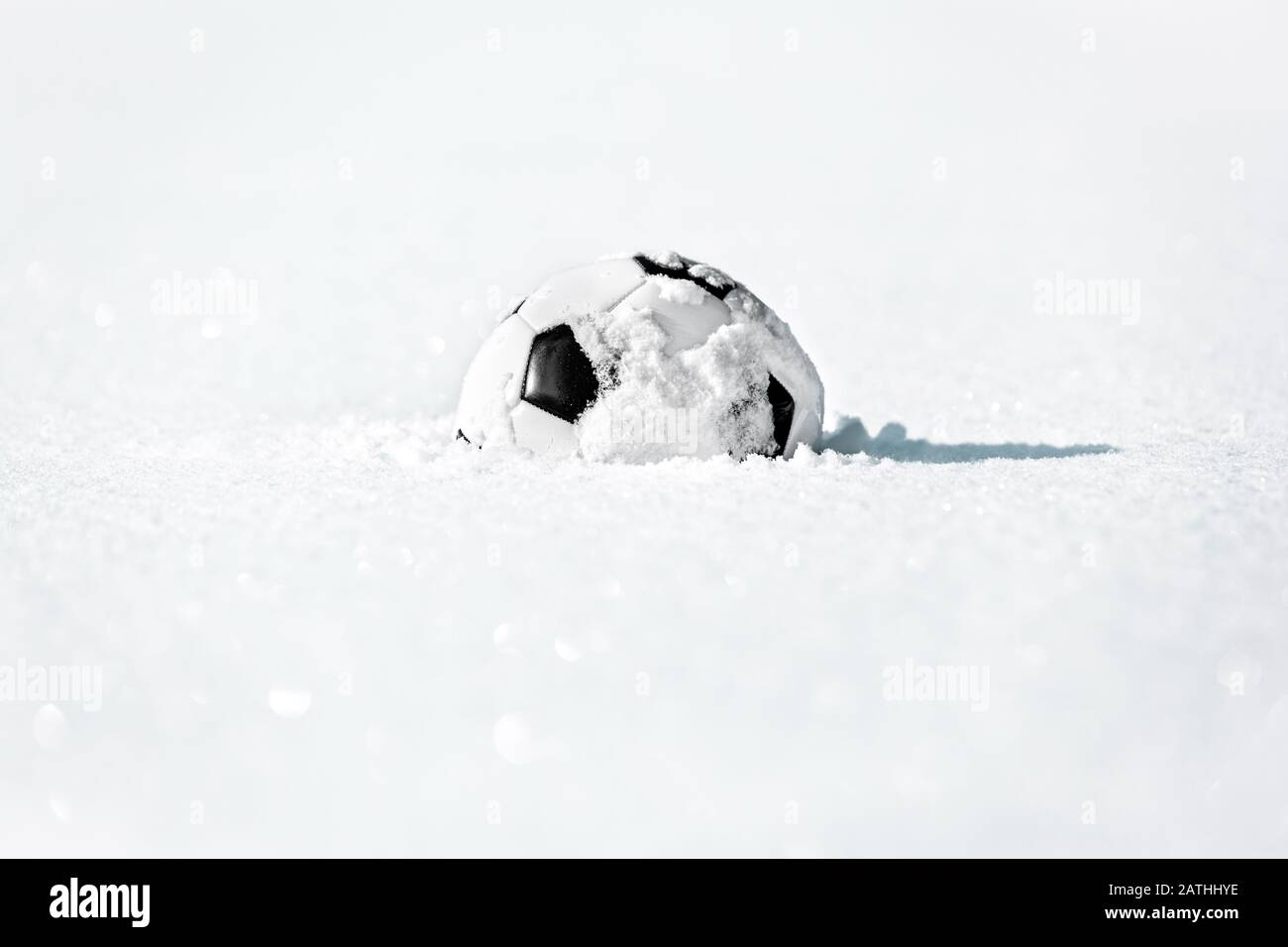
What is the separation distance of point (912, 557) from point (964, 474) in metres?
0.80

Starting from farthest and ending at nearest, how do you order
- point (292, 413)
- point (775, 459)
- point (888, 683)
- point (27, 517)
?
point (292, 413) → point (775, 459) → point (27, 517) → point (888, 683)

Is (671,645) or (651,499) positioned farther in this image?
(651,499)

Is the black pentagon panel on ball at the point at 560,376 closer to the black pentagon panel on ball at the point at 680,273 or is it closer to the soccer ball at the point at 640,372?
the soccer ball at the point at 640,372

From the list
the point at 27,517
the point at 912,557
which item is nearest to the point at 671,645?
the point at 912,557

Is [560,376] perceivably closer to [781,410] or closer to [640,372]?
[640,372]

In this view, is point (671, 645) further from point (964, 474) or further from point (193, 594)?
point (964, 474)

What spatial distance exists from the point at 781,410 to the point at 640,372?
15.8 inches

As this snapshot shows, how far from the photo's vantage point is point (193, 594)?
236 cm

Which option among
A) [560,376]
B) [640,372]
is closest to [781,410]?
[640,372]

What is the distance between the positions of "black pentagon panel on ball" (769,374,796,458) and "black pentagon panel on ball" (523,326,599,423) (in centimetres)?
46

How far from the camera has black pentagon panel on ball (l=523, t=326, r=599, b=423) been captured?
3.06 m

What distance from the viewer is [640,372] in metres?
3.02

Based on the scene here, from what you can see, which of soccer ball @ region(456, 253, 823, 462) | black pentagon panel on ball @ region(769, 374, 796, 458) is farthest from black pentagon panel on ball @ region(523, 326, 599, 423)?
black pentagon panel on ball @ region(769, 374, 796, 458)

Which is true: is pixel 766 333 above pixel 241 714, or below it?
above
